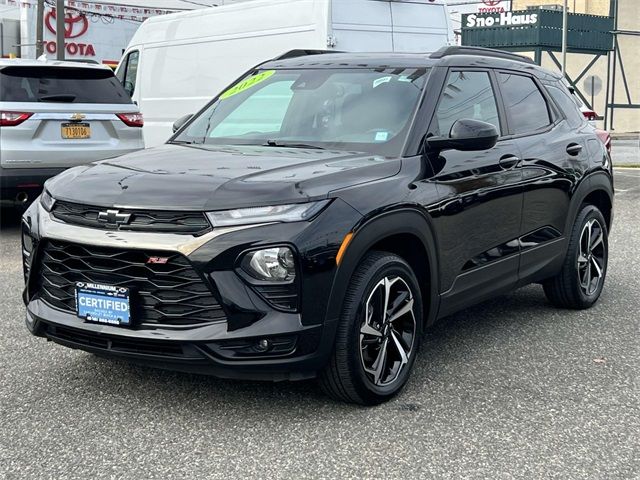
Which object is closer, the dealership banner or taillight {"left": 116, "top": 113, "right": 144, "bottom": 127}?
taillight {"left": 116, "top": 113, "right": 144, "bottom": 127}

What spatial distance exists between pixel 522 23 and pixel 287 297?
4026 centimetres

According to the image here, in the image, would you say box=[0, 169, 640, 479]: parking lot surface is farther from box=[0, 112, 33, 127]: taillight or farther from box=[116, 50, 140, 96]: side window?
box=[116, 50, 140, 96]: side window

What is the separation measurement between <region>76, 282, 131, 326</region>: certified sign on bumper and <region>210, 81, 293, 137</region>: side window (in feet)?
5.24

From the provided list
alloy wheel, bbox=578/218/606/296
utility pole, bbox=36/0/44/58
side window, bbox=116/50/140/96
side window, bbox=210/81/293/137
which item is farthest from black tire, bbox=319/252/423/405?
utility pole, bbox=36/0/44/58

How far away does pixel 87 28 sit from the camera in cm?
3562

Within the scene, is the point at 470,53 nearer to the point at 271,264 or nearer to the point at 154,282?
the point at 271,264

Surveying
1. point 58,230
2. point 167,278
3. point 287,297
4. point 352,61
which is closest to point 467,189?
point 352,61

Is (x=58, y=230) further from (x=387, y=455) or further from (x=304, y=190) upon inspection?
(x=387, y=455)

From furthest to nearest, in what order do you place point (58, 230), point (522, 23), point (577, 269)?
point (522, 23) → point (577, 269) → point (58, 230)

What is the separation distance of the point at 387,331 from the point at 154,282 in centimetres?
118

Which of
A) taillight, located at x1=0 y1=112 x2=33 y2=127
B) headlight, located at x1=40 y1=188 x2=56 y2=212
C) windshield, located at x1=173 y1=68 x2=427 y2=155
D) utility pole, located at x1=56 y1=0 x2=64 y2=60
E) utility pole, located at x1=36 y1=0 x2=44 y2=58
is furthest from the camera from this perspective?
utility pole, located at x1=36 y1=0 x2=44 y2=58

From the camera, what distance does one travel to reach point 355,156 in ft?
15.1

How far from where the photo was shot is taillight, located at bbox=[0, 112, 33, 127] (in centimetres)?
882

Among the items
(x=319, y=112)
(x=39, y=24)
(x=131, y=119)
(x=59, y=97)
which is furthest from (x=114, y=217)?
(x=39, y=24)
